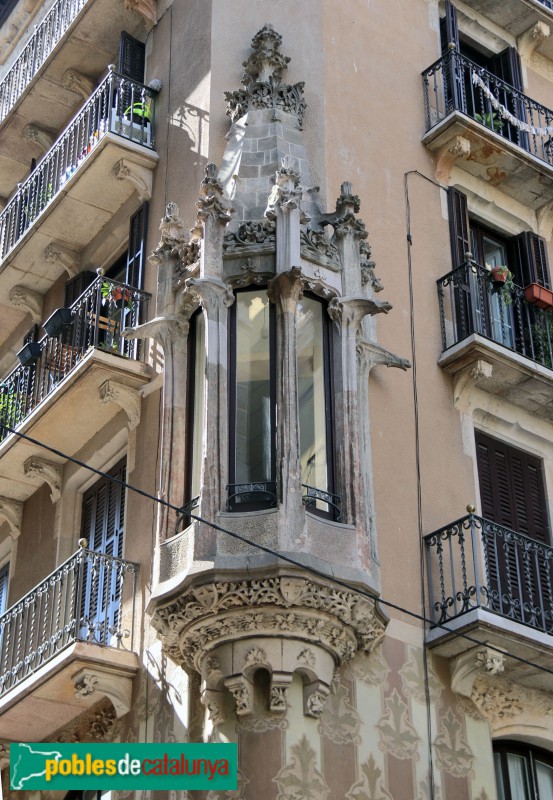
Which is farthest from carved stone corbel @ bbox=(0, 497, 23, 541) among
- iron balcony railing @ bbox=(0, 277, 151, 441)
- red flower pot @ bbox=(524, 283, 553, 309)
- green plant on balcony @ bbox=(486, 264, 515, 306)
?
red flower pot @ bbox=(524, 283, 553, 309)

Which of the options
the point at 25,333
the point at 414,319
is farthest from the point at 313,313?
the point at 25,333

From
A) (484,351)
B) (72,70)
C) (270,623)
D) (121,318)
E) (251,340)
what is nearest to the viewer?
(270,623)

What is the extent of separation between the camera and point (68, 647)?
49.3 feet

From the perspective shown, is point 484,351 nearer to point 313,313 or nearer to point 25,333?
point 313,313

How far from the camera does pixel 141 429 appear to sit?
55.6 ft

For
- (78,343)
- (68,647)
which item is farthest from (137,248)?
(68,647)

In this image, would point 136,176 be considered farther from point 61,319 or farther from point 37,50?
point 37,50

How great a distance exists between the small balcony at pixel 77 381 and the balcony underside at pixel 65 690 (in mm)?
3103

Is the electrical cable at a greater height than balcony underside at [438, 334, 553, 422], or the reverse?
balcony underside at [438, 334, 553, 422]

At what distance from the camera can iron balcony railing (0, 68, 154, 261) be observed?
19000mm

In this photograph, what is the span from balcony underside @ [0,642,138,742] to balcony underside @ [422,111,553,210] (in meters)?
7.72

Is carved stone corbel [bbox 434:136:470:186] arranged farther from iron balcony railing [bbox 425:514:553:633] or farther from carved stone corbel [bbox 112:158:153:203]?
iron balcony railing [bbox 425:514:553:633]

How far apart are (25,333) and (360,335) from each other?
25.3 ft

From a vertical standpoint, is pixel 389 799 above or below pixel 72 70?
below
